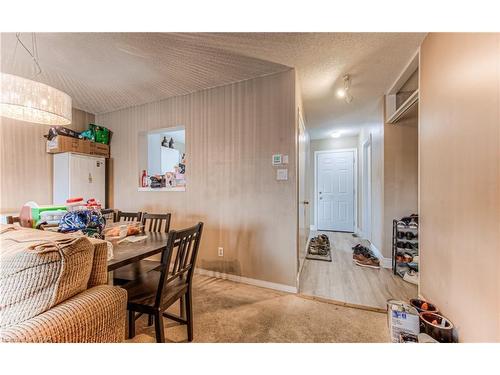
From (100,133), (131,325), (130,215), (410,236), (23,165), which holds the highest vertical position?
(100,133)

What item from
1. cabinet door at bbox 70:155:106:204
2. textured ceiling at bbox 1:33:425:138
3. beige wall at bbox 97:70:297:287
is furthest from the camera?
cabinet door at bbox 70:155:106:204

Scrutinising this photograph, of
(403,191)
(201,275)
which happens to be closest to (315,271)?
(201,275)

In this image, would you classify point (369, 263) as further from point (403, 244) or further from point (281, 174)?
point (281, 174)

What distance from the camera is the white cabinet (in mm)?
2814

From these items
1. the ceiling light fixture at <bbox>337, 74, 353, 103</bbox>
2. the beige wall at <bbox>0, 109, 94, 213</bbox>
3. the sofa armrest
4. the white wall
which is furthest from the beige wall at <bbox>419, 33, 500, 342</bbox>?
the beige wall at <bbox>0, 109, 94, 213</bbox>

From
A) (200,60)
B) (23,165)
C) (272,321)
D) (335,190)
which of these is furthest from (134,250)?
(335,190)

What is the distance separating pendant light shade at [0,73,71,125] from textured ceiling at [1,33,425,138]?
2.06 ft

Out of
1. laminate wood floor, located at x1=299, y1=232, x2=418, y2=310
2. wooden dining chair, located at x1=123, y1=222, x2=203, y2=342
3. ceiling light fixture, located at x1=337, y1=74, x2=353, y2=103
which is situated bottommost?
laminate wood floor, located at x1=299, y1=232, x2=418, y2=310

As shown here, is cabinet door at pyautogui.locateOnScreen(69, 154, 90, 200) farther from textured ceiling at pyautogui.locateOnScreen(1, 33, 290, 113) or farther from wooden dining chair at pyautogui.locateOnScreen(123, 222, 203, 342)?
wooden dining chair at pyautogui.locateOnScreen(123, 222, 203, 342)

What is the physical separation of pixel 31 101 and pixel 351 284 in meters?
3.28

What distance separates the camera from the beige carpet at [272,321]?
1429 mm

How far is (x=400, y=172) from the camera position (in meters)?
2.75
